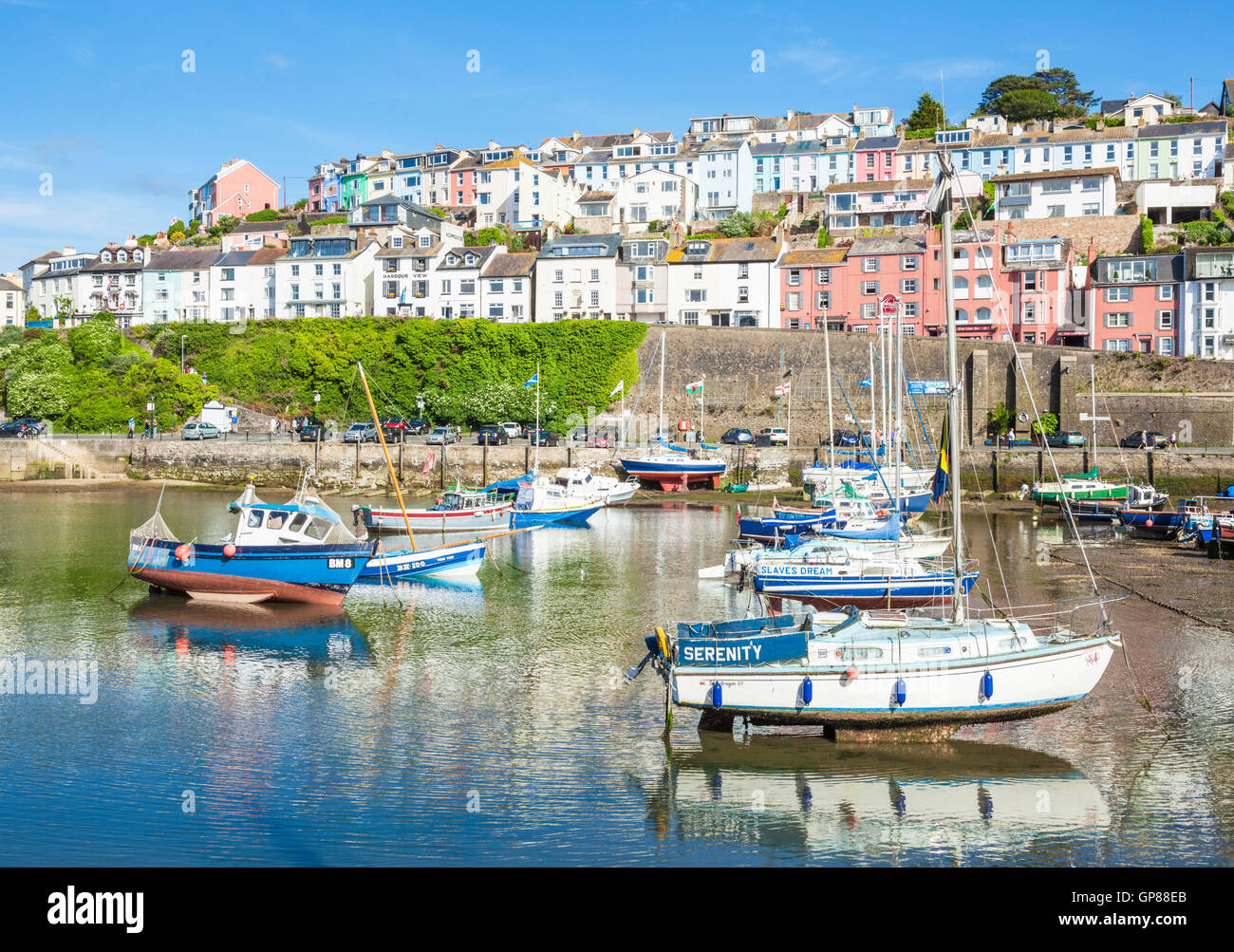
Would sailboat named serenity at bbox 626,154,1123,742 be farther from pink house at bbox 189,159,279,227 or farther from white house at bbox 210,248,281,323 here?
pink house at bbox 189,159,279,227

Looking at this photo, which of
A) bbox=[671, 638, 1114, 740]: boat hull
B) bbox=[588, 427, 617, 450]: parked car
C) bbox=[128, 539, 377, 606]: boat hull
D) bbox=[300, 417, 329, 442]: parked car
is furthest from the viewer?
bbox=[300, 417, 329, 442]: parked car

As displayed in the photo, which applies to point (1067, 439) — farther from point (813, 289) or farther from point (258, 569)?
point (258, 569)

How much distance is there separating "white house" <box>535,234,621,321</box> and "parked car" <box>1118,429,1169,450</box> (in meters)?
30.1

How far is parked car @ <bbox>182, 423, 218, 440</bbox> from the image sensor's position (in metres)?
54.1

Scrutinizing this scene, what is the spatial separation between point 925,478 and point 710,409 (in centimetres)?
1730

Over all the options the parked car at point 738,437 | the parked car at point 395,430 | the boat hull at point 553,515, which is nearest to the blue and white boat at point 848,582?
the boat hull at point 553,515

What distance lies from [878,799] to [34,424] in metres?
54.4

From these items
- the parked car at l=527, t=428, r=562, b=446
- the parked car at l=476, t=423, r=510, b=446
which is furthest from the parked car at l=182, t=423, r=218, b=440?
the parked car at l=527, t=428, r=562, b=446

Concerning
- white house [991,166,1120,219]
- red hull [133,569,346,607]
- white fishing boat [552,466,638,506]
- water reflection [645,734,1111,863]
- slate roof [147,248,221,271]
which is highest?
white house [991,166,1120,219]

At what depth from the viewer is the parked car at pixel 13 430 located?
53.2 metres

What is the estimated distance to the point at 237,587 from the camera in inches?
950

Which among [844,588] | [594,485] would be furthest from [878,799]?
[594,485]

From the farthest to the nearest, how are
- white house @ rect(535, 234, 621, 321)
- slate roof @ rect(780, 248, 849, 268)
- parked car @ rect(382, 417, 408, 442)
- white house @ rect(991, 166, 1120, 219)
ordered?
white house @ rect(991, 166, 1120, 219), white house @ rect(535, 234, 621, 321), slate roof @ rect(780, 248, 849, 268), parked car @ rect(382, 417, 408, 442)

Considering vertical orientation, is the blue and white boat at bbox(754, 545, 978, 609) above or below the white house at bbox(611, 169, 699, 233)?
below
